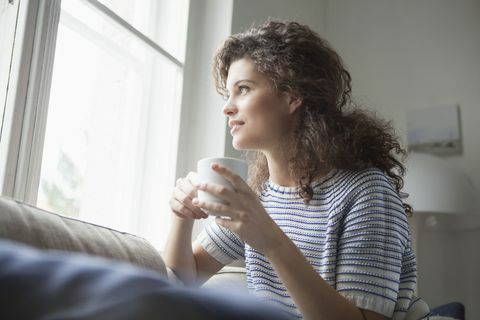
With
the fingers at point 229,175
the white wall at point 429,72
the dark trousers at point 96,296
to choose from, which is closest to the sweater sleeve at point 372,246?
the fingers at point 229,175

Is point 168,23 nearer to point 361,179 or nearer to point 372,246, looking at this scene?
point 361,179

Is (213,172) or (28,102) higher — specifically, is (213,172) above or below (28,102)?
below

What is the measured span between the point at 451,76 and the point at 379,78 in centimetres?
39

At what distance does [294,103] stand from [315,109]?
56 mm

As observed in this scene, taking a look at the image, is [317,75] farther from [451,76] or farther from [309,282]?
[451,76]

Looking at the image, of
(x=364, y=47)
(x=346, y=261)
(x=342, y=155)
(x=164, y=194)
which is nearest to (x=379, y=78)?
(x=364, y=47)

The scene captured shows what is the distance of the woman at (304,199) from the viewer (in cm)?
81

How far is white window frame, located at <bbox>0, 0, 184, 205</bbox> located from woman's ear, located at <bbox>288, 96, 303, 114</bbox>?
0.63 meters

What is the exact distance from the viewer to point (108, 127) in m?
1.64

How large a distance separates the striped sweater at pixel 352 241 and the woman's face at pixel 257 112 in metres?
0.14

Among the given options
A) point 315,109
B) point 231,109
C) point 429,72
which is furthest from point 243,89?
point 429,72

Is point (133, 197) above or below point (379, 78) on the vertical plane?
below

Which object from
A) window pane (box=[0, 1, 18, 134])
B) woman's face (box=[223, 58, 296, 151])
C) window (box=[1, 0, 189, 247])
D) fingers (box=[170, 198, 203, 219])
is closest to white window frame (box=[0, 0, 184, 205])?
window pane (box=[0, 1, 18, 134])

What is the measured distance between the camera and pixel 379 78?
2.62 metres
